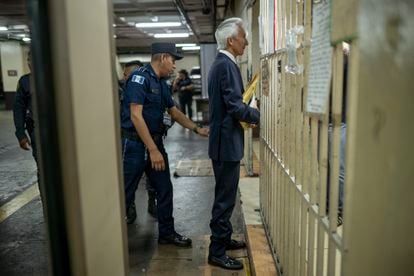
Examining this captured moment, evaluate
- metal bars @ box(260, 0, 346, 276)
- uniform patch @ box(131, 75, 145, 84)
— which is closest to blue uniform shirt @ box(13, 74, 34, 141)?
uniform patch @ box(131, 75, 145, 84)

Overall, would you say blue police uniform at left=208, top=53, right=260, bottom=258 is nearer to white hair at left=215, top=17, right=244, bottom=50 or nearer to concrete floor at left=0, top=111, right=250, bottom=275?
white hair at left=215, top=17, right=244, bottom=50

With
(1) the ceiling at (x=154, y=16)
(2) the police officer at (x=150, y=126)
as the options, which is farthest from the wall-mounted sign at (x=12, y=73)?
(2) the police officer at (x=150, y=126)

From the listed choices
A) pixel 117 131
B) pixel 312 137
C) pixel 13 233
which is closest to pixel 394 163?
pixel 312 137

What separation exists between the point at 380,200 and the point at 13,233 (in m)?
3.85

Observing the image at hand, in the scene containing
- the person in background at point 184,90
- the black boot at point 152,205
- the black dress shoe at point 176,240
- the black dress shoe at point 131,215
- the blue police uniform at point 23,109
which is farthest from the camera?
the person in background at point 184,90

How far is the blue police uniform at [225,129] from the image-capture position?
2.74m

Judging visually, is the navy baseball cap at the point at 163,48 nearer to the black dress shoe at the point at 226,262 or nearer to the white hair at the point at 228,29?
the white hair at the point at 228,29

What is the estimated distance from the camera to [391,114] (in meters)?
1.14

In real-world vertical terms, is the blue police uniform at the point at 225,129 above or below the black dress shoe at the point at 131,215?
above

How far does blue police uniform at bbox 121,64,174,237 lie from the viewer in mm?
3166

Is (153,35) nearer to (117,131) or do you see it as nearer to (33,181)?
(33,181)

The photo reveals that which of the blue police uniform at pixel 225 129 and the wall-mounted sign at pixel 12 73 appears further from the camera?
the wall-mounted sign at pixel 12 73

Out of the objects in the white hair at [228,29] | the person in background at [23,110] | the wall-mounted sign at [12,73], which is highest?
the wall-mounted sign at [12,73]

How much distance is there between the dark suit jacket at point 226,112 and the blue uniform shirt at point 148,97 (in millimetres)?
606
